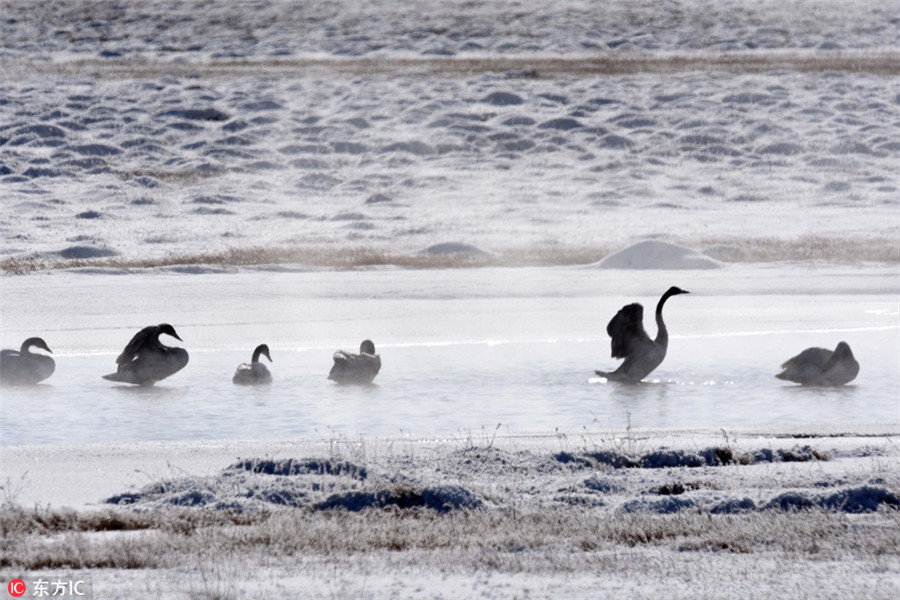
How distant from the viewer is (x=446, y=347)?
13.8m

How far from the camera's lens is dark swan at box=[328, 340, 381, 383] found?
11.1m

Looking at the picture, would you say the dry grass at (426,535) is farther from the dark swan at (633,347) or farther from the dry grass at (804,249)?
the dry grass at (804,249)

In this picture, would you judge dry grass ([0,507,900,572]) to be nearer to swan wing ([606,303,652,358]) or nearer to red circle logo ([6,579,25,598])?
red circle logo ([6,579,25,598])

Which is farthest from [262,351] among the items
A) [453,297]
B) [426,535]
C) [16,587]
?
[16,587]

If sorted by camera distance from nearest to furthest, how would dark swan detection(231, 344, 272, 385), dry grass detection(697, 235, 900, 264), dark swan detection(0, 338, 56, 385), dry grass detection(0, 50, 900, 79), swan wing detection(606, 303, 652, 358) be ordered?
dark swan detection(231, 344, 272, 385) → dark swan detection(0, 338, 56, 385) → swan wing detection(606, 303, 652, 358) → dry grass detection(697, 235, 900, 264) → dry grass detection(0, 50, 900, 79)

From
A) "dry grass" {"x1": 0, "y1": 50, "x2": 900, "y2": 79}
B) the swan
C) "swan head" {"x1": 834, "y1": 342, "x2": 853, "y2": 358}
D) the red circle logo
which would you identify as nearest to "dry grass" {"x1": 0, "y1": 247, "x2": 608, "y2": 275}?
the swan

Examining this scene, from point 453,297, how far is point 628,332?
279 inches

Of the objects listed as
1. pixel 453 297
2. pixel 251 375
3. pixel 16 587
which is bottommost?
pixel 16 587

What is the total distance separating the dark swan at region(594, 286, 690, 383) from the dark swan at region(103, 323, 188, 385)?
12.6 feet

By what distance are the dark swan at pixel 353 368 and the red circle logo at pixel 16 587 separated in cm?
647

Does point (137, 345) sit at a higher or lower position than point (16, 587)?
higher

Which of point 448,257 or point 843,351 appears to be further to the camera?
point 448,257

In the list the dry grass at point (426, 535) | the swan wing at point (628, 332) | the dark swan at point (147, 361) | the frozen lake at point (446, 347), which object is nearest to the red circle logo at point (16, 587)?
the dry grass at point (426, 535)

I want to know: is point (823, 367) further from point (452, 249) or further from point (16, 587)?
point (452, 249)
